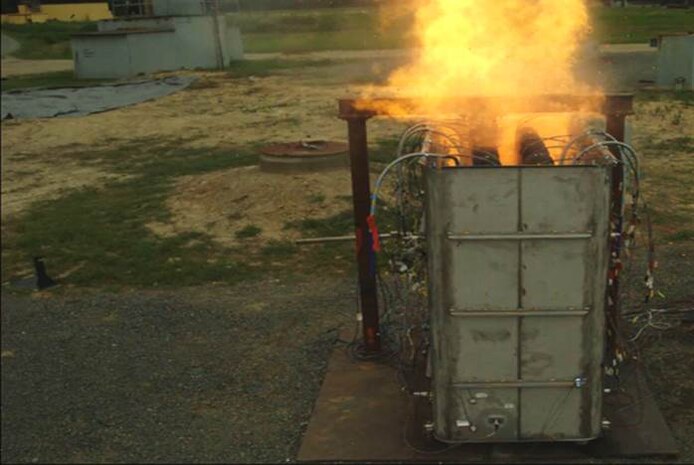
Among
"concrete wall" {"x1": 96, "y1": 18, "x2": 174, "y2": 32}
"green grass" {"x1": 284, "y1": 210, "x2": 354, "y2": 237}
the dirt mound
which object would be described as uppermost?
"concrete wall" {"x1": 96, "y1": 18, "x2": 174, "y2": 32}

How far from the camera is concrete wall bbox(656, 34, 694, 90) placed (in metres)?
24.8

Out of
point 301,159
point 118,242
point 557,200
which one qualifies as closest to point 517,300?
point 557,200

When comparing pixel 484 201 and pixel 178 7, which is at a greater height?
pixel 178 7

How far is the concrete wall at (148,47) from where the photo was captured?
35.8m

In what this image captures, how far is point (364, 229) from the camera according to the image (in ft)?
23.0

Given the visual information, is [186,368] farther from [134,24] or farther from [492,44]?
[134,24]

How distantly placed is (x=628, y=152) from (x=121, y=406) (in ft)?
16.1

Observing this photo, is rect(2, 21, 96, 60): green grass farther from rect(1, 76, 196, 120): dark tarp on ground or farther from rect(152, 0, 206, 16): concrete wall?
rect(1, 76, 196, 120): dark tarp on ground

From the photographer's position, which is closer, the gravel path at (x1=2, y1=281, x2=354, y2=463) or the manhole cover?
the gravel path at (x1=2, y1=281, x2=354, y2=463)

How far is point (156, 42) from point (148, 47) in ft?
1.58

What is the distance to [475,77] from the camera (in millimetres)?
7734

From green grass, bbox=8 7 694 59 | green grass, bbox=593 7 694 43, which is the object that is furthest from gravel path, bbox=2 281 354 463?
green grass, bbox=593 7 694 43

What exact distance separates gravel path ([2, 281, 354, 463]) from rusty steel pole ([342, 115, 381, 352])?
0.62m

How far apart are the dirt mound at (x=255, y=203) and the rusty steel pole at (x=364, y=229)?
4.64 metres
